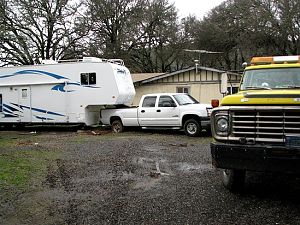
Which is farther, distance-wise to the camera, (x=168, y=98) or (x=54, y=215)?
(x=168, y=98)

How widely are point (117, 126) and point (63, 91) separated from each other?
3074mm

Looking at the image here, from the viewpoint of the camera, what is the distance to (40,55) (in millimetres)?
30859

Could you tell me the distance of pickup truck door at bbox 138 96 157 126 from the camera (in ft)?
49.7

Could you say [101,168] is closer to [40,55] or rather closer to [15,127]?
[15,127]

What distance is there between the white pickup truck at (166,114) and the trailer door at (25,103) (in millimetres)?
3987

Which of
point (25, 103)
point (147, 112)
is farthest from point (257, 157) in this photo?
point (25, 103)

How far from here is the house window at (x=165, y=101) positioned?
584 inches

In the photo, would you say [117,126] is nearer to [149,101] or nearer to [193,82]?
[149,101]

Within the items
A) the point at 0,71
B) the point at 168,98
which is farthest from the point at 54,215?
the point at 0,71

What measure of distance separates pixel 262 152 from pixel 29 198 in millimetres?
3737

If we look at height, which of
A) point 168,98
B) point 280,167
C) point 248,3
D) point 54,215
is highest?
point 248,3

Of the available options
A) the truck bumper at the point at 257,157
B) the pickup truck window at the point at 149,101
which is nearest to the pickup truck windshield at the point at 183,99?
the pickup truck window at the point at 149,101

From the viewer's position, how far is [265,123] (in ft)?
16.8

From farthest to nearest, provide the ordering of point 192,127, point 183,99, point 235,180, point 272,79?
point 183,99
point 192,127
point 272,79
point 235,180
